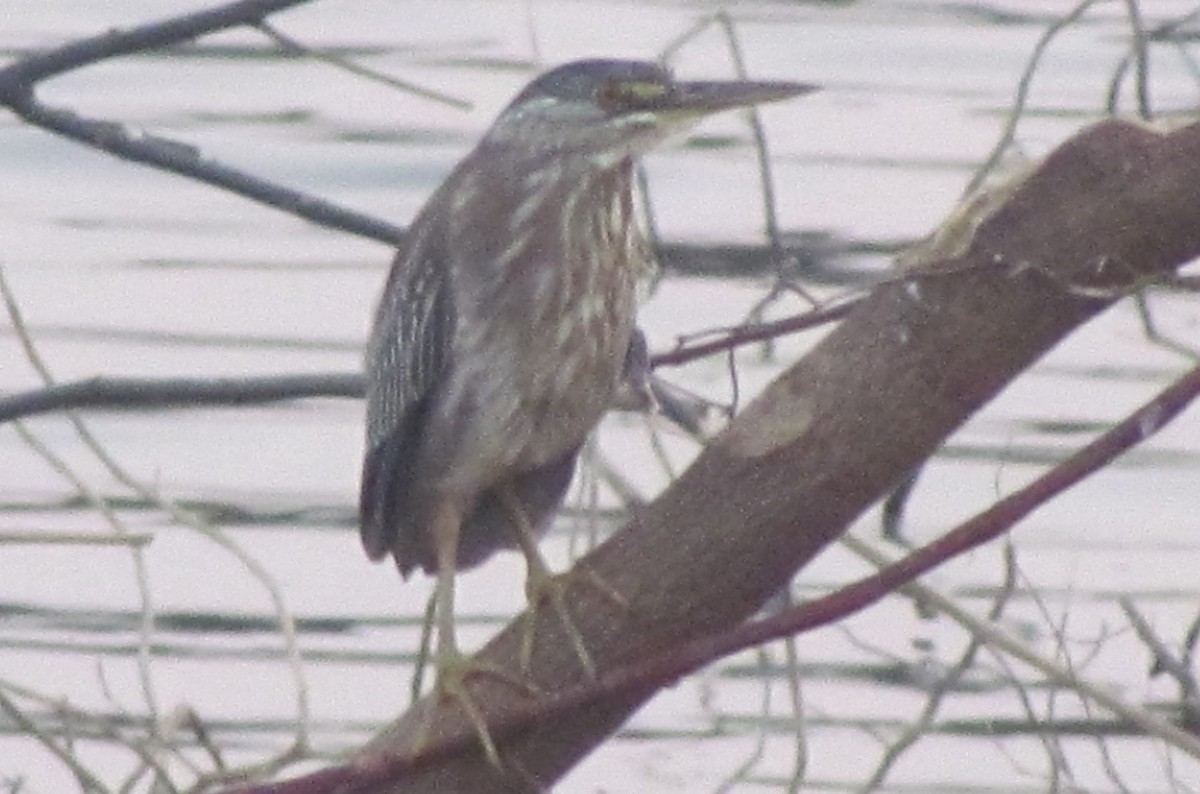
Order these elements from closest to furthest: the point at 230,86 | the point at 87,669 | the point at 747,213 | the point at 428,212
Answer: the point at 428,212
the point at 87,669
the point at 747,213
the point at 230,86

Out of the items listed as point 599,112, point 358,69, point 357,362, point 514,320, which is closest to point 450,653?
point 514,320

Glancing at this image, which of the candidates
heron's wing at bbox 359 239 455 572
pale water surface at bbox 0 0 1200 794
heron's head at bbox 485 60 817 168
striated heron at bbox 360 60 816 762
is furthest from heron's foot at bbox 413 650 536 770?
pale water surface at bbox 0 0 1200 794

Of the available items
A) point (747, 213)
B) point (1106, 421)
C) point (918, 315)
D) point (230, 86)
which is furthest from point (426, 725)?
point (230, 86)

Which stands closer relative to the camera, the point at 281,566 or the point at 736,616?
the point at 736,616

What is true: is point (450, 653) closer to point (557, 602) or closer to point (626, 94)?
point (557, 602)

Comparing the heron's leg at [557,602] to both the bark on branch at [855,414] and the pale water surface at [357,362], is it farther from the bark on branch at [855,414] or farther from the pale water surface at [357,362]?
the pale water surface at [357,362]

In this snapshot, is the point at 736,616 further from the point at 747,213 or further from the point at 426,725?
the point at 747,213

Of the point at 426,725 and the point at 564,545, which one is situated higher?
the point at 426,725

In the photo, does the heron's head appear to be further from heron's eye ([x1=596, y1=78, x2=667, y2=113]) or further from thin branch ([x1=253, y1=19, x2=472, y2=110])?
thin branch ([x1=253, y1=19, x2=472, y2=110])

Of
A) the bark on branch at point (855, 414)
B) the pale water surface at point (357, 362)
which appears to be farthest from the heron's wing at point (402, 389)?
the pale water surface at point (357, 362)
